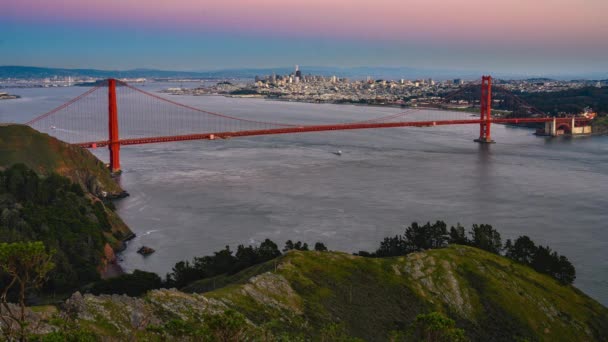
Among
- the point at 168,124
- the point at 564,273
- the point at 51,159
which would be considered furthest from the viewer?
the point at 168,124

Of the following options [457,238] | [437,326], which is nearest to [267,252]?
[457,238]

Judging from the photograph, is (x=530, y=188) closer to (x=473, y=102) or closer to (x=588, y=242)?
(x=588, y=242)

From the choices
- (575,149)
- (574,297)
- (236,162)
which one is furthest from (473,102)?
(574,297)

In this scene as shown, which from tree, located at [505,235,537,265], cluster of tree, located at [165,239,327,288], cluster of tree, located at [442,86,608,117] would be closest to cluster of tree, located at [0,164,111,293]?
cluster of tree, located at [165,239,327,288]

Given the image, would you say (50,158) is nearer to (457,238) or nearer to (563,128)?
(457,238)

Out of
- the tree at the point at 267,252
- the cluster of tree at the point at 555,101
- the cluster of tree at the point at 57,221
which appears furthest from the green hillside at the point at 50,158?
the cluster of tree at the point at 555,101

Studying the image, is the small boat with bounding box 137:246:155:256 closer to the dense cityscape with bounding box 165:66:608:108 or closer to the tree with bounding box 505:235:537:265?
the tree with bounding box 505:235:537:265

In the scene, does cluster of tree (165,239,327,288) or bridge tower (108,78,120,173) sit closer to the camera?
cluster of tree (165,239,327,288)
